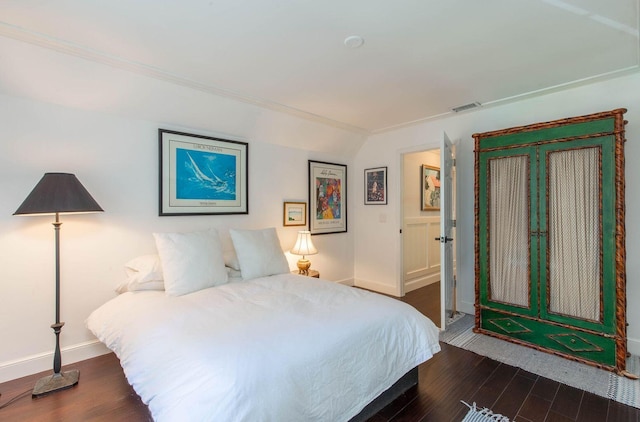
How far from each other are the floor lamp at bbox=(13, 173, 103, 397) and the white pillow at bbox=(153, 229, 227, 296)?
1.91ft

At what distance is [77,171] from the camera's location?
2.43 meters

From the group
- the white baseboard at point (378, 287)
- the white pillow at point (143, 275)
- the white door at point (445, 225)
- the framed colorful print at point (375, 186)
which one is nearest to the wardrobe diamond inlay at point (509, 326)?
the white door at point (445, 225)

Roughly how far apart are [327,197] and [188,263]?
7.59ft

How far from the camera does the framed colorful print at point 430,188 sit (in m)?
4.76

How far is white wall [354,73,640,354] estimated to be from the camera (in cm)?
249

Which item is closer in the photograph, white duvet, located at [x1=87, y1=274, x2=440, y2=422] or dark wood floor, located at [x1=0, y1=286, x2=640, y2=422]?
white duvet, located at [x1=87, y1=274, x2=440, y2=422]

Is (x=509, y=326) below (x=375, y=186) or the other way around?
below

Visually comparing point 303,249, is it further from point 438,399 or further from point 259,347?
point 259,347

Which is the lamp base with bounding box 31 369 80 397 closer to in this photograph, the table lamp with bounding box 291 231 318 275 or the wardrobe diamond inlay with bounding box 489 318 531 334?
the table lamp with bounding box 291 231 318 275

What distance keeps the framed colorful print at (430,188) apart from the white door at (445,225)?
4.71 ft

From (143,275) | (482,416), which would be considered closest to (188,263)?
(143,275)

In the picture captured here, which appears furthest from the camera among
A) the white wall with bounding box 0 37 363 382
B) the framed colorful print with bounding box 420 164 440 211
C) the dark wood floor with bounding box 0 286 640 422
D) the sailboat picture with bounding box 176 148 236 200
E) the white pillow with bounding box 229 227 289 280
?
the framed colorful print with bounding box 420 164 440 211

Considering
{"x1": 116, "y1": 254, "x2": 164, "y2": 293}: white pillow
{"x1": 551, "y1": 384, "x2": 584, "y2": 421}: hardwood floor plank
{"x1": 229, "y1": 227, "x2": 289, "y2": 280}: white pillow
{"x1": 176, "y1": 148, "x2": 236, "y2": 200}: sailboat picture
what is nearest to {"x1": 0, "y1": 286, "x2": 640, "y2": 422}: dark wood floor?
{"x1": 551, "y1": 384, "x2": 584, "y2": 421}: hardwood floor plank

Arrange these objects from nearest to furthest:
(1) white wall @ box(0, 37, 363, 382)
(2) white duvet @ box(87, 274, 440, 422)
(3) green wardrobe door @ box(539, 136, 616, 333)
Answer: (2) white duvet @ box(87, 274, 440, 422) → (1) white wall @ box(0, 37, 363, 382) → (3) green wardrobe door @ box(539, 136, 616, 333)
